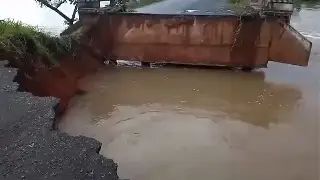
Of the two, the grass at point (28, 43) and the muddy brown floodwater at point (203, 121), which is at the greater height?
the grass at point (28, 43)

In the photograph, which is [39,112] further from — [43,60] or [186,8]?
[186,8]

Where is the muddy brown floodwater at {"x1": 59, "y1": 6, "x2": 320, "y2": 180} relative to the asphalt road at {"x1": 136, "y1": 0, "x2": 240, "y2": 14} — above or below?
below

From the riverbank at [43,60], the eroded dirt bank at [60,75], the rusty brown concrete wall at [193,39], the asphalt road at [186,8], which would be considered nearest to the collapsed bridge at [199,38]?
the rusty brown concrete wall at [193,39]

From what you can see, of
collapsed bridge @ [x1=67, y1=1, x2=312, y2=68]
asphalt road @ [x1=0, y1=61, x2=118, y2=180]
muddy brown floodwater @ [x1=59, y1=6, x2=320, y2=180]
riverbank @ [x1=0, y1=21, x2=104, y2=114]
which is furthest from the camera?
collapsed bridge @ [x1=67, y1=1, x2=312, y2=68]

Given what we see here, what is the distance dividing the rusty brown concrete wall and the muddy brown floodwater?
0.99 ft

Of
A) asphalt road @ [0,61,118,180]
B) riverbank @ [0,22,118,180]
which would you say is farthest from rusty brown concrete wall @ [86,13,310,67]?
asphalt road @ [0,61,118,180]

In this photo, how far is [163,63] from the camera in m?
8.16

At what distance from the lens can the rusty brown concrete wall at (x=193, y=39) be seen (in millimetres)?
7492

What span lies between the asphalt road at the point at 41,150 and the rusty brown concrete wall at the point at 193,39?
3.98 metres

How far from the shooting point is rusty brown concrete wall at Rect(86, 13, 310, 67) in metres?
7.49

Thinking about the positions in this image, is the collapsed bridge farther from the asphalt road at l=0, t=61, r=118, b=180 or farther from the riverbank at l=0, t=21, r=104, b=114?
the asphalt road at l=0, t=61, r=118, b=180

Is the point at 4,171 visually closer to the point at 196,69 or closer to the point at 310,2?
the point at 196,69

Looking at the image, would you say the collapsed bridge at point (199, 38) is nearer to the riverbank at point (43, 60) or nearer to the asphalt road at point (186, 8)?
the riverbank at point (43, 60)

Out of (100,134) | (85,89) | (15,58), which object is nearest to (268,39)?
(85,89)
